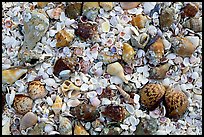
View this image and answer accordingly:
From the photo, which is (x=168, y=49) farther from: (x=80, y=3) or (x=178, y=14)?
(x=80, y=3)

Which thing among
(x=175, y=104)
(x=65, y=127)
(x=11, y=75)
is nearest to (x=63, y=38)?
(x=11, y=75)

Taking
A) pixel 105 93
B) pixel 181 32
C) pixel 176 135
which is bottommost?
pixel 176 135

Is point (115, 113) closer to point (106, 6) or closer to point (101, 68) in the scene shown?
point (101, 68)

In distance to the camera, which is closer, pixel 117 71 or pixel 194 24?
pixel 117 71

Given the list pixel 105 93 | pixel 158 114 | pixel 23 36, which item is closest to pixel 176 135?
pixel 158 114

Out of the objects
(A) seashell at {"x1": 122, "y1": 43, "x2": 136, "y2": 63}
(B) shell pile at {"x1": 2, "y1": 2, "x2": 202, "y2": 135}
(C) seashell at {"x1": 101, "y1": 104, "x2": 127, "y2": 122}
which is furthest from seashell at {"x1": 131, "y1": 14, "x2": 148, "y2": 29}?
(C) seashell at {"x1": 101, "y1": 104, "x2": 127, "y2": 122}

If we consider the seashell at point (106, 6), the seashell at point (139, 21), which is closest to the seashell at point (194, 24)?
the seashell at point (139, 21)

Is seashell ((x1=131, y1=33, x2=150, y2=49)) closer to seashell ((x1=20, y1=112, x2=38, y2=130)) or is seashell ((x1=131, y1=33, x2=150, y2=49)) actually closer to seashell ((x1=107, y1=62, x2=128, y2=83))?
seashell ((x1=107, y1=62, x2=128, y2=83))
